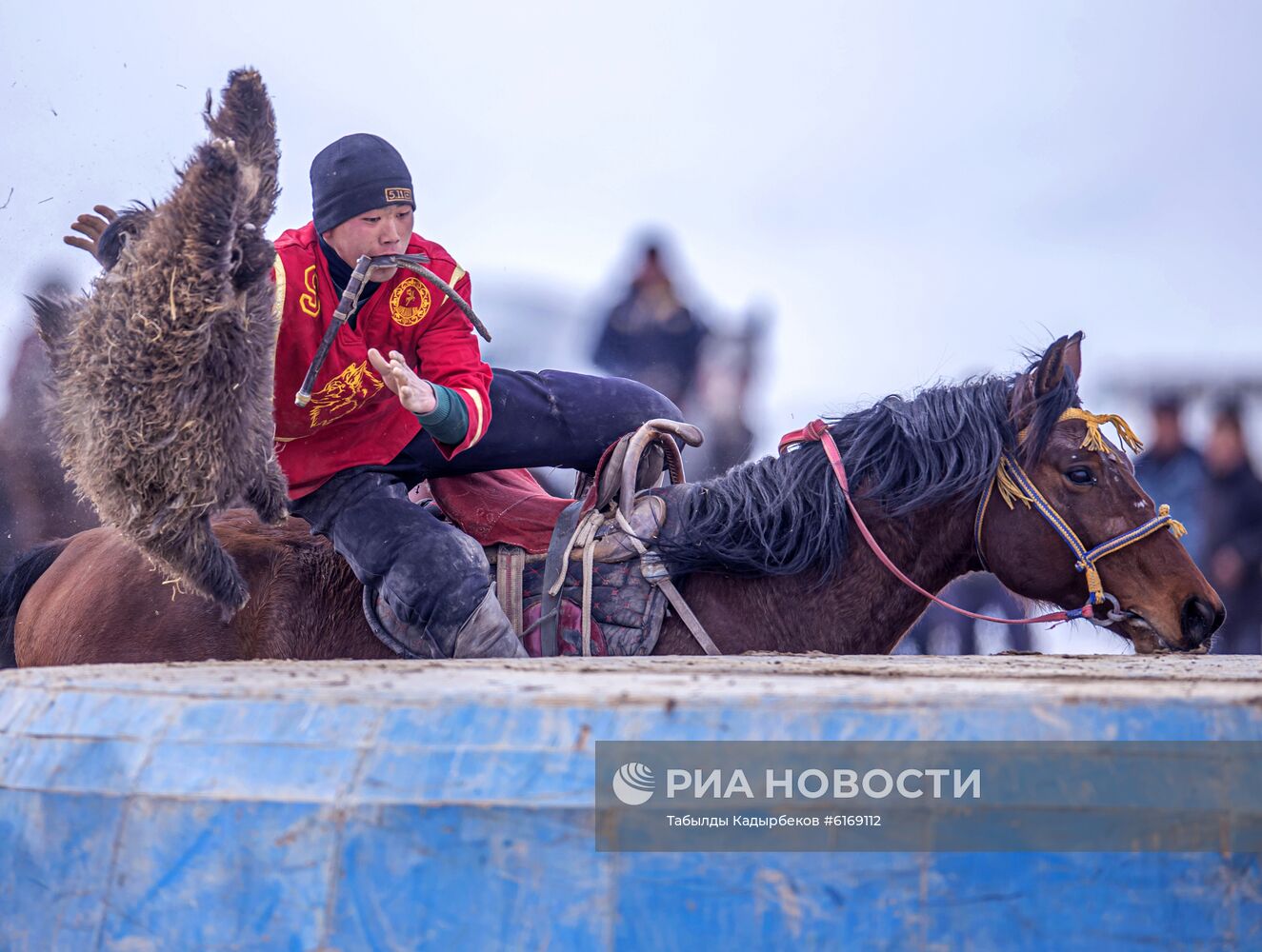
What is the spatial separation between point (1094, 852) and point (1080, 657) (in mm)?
1713

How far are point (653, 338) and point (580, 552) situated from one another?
2.96 m

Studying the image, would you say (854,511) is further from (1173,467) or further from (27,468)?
(1173,467)

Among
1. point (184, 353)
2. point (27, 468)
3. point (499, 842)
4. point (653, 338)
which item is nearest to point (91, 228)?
point (184, 353)

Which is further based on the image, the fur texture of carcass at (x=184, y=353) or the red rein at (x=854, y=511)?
the red rein at (x=854, y=511)

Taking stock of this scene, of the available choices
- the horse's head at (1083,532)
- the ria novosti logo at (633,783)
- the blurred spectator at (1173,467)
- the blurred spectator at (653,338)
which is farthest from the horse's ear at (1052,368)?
the blurred spectator at (1173,467)

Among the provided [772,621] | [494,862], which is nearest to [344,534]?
[772,621]

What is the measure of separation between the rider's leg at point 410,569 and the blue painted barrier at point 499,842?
4.70 feet

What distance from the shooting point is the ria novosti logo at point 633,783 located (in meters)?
1.21

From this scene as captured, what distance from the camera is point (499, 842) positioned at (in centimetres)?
119

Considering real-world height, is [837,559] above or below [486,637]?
above

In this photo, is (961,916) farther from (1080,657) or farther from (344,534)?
(344,534)

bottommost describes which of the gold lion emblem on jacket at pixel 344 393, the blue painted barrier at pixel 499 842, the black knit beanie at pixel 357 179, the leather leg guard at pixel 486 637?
the blue painted barrier at pixel 499 842

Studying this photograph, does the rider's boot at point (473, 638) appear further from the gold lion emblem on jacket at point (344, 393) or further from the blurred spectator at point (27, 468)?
the blurred spectator at point (27, 468)

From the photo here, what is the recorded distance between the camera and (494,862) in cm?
119
